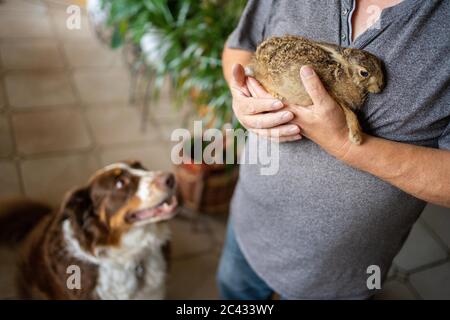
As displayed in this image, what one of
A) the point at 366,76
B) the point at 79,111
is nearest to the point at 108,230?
the point at 366,76

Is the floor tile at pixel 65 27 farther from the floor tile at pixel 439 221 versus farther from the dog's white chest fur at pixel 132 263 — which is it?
the floor tile at pixel 439 221

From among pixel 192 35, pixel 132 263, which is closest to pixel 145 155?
pixel 192 35

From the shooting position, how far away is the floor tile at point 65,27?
3.36m

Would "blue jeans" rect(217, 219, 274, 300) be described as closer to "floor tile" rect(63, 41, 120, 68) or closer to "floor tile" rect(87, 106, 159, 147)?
"floor tile" rect(87, 106, 159, 147)

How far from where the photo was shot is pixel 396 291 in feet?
6.50

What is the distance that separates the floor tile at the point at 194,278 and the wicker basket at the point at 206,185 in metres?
0.30

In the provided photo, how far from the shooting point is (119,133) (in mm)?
2635

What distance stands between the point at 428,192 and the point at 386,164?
0.11 m

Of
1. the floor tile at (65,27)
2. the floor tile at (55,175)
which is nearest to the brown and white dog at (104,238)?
the floor tile at (55,175)

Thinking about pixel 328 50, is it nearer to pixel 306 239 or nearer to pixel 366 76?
pixel 366 76

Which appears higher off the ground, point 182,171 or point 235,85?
point 235,85

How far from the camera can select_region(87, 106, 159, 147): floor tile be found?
2.59 metres

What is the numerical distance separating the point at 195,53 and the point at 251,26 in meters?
0.94

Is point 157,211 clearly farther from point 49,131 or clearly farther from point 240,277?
point 49,131
